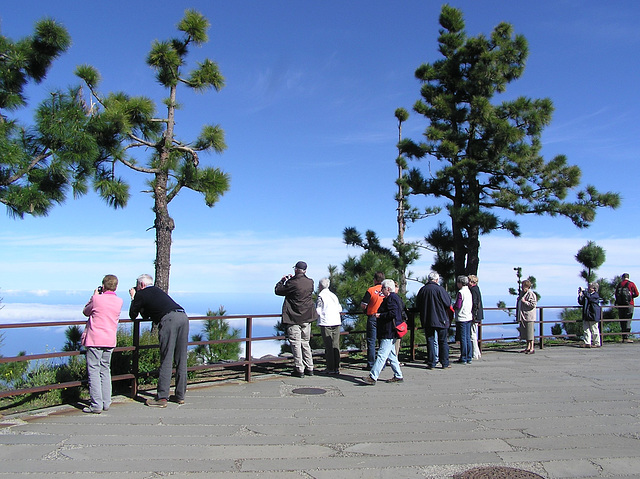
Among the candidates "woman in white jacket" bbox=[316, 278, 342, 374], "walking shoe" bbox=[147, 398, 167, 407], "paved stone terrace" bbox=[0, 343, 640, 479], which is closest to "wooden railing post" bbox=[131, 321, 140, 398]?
"paved stone terrace" bbox=[0, 343, 640, 479]

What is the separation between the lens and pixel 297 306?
8.85 meters

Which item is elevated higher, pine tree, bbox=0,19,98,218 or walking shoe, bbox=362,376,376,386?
pine tree, bbox=0,19,98,218

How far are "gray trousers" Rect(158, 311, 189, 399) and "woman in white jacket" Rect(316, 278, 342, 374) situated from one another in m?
2.90

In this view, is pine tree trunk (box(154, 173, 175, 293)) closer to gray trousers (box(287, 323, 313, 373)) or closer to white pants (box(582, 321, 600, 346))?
gray trousers (box(287, 323, 313, 373))

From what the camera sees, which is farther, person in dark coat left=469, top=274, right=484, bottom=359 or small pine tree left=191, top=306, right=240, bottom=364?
person in dark coat left=469, top=274, right=484, bottom=359

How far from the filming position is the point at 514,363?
11312mm

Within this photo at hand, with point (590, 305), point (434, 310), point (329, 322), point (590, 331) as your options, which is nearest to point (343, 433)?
point (329, 322)

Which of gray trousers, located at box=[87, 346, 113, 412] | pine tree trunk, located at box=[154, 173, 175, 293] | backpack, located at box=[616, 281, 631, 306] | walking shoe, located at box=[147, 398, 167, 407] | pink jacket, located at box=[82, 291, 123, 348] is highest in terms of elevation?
pine tree trunk, located at box=[154, 173, 175, 293]

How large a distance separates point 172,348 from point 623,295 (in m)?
14.8

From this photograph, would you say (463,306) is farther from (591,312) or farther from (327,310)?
(591,312)

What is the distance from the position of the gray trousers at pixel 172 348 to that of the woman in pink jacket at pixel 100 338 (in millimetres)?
583

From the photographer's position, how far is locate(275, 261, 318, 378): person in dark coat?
882 cm

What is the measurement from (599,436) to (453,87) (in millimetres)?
13868

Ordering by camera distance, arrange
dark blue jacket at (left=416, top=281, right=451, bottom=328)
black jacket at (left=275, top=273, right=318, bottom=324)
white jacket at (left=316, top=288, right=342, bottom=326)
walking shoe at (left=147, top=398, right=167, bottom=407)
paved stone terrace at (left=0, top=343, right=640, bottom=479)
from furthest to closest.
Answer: dark blue jacket at (left=416, top=281, right=451, bottom=328) < white jacket at (left=316, top=288, right=342, bottom=326) < black jacket at (left=275, top=273, right=318, bottom=324) < walking shoe at (left=147, top=398, right=167, bottom=407) < paved stone terrace at (left=0, top=343, right=640, bottom=479)
